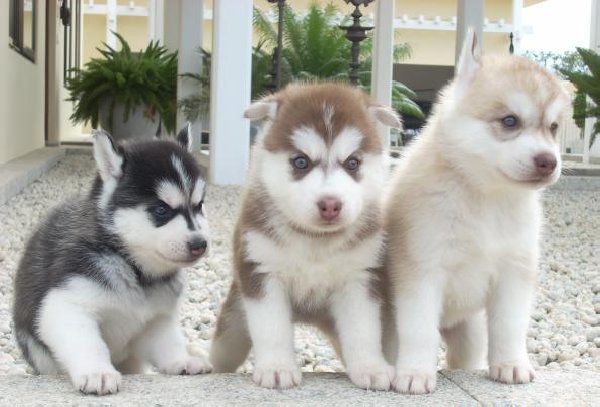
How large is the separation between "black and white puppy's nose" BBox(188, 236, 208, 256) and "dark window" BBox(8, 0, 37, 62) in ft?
27.8

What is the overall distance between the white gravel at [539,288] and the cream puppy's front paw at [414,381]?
1118 millimetres

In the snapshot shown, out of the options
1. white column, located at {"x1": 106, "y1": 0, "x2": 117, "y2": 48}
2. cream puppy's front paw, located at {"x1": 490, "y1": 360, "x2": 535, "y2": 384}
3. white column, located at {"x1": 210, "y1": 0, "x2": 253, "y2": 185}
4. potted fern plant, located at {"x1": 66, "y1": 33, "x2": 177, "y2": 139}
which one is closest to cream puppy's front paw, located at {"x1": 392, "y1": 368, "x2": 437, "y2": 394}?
cream puppy's front paw, located at {"x1": 490, "y1": 360, "x2": 535, "y2": 384}

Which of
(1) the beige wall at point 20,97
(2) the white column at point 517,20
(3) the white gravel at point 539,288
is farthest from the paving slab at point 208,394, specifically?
(2) the white column at point 517,20

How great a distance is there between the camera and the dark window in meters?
11.0

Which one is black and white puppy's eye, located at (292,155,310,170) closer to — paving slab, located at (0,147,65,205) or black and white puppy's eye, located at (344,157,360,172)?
black and white puppy's eye, located at (344,157,360,172)

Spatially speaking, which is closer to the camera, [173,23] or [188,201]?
[188,201]

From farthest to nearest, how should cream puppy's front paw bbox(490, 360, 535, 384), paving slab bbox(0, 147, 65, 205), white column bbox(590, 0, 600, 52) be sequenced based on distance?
1. white column bbox(590, 0, 600, 52)
2. paving slab bbox(0, 147, 65, 205)
3. cream puppy's front paw bbox(490, 360, 535, 384)

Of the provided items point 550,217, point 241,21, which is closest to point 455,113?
point 550,217

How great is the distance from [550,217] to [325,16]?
6.75 metres

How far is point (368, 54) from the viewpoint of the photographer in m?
14.8

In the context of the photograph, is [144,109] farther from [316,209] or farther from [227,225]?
[316,209]

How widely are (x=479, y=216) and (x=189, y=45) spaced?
10347 millimetres

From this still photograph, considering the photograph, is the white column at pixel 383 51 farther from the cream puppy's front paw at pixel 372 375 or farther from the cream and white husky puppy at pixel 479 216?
the cream puppy's front paw at pixel 372 375

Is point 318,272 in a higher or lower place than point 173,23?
lower
